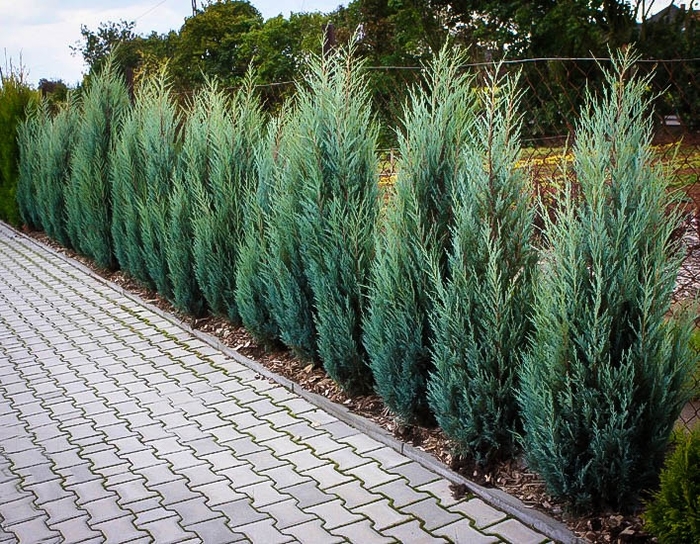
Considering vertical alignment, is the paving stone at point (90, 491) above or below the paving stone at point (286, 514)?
above

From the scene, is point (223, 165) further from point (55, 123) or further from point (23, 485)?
point (55, 123)

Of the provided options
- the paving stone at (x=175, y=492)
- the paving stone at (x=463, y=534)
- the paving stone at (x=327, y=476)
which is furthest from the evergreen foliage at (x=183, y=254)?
the paving stone at (x=463, y=534)

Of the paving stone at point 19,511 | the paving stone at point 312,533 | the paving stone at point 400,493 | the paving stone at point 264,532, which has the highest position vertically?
the paving stone at point 19,511

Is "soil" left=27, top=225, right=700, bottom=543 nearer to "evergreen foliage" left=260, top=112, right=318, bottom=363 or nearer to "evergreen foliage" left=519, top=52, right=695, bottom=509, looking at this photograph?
"evergreen foliage" left=519, top=52, right=695, bottom=509

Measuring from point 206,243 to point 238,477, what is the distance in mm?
3458

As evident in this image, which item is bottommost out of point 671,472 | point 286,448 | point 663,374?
point 286,448

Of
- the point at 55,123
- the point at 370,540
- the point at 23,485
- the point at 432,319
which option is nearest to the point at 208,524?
the point at 370,540

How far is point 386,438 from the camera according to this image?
5051 millimetres

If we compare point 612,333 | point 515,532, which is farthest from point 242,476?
point 612,333

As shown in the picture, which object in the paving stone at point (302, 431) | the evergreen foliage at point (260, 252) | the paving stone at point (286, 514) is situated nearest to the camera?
the paving stone at point (286, 514)

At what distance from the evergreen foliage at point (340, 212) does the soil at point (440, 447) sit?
27 cm

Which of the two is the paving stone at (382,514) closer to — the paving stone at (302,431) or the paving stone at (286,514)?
the paving stone at (286,514)

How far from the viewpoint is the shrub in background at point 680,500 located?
3.19 meters

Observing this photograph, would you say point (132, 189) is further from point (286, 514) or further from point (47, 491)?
point (286, 514)
